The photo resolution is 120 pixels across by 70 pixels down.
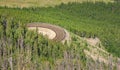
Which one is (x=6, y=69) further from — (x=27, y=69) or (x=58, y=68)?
(x=58, y=68)

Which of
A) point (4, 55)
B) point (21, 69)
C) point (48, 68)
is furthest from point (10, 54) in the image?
point (21, 69)

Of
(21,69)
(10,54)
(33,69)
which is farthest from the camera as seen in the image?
(10,54)

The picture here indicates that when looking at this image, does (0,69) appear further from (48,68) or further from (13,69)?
(48,68)

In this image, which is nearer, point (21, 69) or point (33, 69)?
point (21, 69)

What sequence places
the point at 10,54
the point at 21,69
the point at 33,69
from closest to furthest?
the point at 21,69
the point at 33,69
the point at 10,54

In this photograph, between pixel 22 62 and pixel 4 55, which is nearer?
pixel 22 62

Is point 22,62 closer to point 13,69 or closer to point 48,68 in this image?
point 13,69

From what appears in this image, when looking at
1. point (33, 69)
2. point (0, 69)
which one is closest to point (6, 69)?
point (0, 69)

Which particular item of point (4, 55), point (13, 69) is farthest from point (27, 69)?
point (4, 55)
